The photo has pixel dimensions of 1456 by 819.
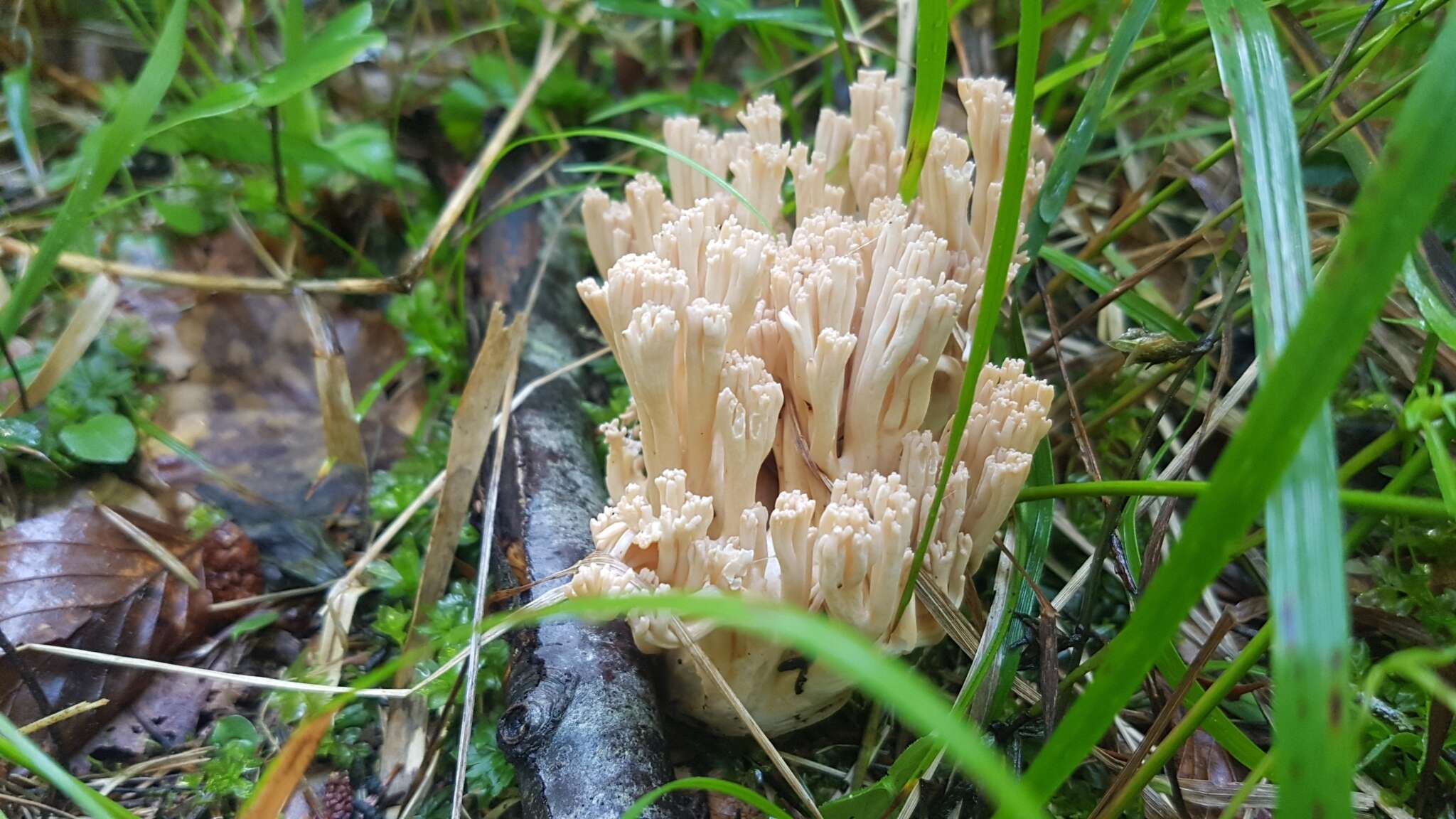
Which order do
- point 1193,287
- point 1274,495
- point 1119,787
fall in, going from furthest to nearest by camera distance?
1. point 1193,287
2. point 1119,787
3. point 1274,495

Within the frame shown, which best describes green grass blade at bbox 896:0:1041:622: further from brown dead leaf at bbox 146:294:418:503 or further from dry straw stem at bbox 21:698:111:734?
brown dead leaf at bbox 146:294:418:503

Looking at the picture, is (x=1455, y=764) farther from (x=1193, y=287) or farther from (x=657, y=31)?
(x=657, y=31)

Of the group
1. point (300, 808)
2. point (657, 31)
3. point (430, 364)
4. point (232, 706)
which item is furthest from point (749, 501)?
point (657, 31)

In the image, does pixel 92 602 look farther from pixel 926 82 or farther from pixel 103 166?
pixel 926 82

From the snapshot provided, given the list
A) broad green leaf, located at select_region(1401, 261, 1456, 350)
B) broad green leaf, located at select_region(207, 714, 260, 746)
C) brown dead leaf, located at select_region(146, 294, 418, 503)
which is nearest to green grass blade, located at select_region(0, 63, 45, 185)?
brown dead leaf, located at select_region(146, 294, 418, 503)

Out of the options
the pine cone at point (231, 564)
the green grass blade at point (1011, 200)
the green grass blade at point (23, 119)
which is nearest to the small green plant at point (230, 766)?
the pine cone at point (231, 564)

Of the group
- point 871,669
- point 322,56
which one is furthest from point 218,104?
point 871,669
